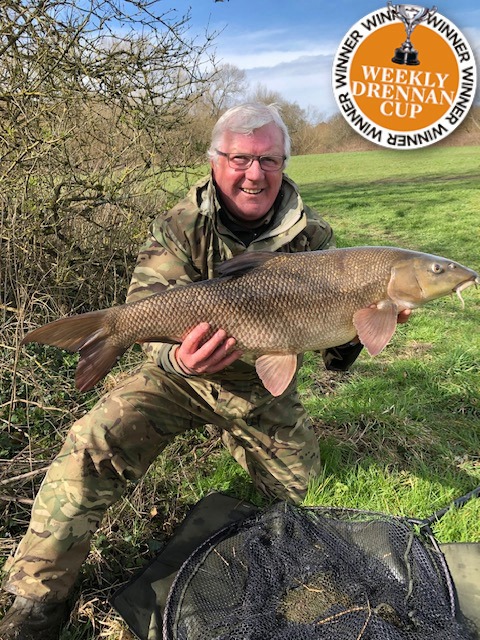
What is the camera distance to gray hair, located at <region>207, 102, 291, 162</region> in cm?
213

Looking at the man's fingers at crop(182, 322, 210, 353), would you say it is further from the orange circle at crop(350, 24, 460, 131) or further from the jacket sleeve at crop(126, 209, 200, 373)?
the orange circle at crop(350, 24, 460, 131)

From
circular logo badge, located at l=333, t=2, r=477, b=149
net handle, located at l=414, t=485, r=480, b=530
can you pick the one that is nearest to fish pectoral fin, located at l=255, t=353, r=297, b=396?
net handle, located at l=414, t=485, r=480, b=530

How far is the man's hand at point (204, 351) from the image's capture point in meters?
1.67

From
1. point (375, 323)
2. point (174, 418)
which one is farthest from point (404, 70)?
point (174, 418)

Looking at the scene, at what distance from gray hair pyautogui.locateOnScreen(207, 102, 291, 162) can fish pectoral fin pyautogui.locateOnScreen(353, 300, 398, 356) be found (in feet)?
2.70

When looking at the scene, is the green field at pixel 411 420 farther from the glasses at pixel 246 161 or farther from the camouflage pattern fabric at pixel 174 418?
the glasses at pixel 246 161

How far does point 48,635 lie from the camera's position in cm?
166

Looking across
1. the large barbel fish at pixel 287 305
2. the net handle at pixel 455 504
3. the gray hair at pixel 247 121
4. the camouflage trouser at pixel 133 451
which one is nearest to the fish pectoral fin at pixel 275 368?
the large barbel fish at pixel 287 305

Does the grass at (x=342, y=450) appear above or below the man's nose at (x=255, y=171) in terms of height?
below

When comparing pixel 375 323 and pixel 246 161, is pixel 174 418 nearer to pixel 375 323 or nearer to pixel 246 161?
pixel 375 323

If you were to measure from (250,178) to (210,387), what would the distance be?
0.84 m

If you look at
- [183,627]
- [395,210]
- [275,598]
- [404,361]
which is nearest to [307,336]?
[275,598]

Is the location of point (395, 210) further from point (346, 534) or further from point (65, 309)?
point (346, 534)

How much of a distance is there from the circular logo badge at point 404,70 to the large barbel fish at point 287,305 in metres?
8.33
